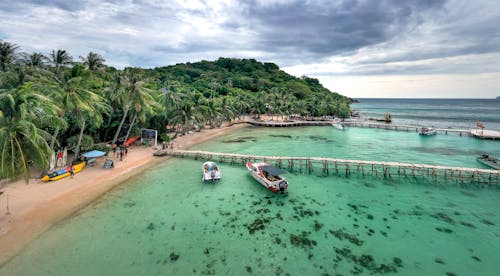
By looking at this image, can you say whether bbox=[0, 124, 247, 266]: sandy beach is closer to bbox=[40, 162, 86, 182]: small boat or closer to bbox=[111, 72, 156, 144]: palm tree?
bbox=[40, 162, 86, 182]: small boat

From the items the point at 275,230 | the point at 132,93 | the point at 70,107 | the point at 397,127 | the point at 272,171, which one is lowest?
the point at 275,230

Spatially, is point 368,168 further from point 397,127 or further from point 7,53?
point 7,53

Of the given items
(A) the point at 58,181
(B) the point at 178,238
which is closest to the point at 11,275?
(B) the point at 178,238

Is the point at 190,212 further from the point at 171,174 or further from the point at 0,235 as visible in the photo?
the point at 0,235

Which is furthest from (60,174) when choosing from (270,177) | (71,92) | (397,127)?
(397,127)

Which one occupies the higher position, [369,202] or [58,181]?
[58,181]

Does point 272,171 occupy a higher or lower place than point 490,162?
higher
